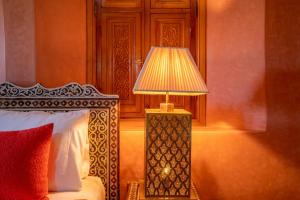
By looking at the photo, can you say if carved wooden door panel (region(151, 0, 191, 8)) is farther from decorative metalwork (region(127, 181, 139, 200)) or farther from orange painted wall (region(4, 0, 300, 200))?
decorative metalwork (region(127, 181, 139, 200))

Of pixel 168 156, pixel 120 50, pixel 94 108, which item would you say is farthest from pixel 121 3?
pixel 168 156

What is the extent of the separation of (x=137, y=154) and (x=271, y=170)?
85cm

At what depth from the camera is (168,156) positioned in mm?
1520

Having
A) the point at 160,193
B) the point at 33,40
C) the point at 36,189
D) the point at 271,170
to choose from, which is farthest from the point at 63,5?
the point at 271,170

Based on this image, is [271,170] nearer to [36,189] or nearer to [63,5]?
[36,189]

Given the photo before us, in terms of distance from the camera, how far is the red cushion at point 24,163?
1.21m

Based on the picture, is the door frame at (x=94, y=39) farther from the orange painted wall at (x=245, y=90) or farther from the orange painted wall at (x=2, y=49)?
the orange painted wall at (x=2, y=49)

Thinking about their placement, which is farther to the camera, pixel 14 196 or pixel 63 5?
pixel 63 5

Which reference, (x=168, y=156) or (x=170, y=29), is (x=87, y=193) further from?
(x=170, y=29)

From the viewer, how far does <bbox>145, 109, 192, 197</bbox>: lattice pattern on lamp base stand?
4.95 feet

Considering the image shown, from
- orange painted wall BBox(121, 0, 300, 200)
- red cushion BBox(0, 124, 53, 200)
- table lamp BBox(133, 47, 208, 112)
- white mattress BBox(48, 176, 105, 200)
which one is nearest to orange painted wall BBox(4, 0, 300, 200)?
orange painted wall BBox(121, 0, 300, 200)

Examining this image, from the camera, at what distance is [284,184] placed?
1.92 m

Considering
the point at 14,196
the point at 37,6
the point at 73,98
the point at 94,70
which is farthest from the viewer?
the point at 94,70

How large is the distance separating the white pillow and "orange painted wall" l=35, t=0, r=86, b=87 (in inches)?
15.1
